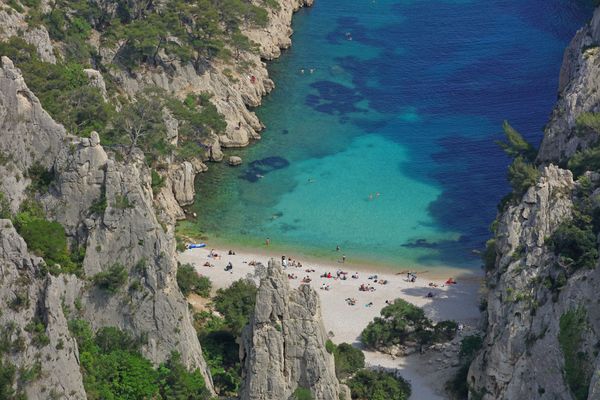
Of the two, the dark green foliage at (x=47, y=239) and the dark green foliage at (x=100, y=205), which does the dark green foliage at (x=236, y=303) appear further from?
the dark green foliage at (x=100, y=205)

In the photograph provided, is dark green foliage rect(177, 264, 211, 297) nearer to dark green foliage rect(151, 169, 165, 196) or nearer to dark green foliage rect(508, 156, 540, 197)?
dark green foliage rect(151, 169, 165, 196)

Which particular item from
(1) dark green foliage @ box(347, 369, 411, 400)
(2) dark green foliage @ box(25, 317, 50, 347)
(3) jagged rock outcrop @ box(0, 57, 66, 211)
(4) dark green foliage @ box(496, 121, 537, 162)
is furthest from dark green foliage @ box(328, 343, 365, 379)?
(4) dark green foliage @ box(496, 121, 537, 162)

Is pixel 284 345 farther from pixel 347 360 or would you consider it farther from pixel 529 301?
pixel 529 301

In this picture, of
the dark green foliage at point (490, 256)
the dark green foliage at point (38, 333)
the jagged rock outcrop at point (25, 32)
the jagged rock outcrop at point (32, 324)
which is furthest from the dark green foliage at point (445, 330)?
the jagged rock outcrop at point (25, 32)

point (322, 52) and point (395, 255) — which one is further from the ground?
point (322, 52)

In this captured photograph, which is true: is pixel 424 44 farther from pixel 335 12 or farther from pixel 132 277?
pixel 132 277

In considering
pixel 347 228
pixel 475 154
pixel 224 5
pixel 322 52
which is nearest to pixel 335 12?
pixel 322 52
